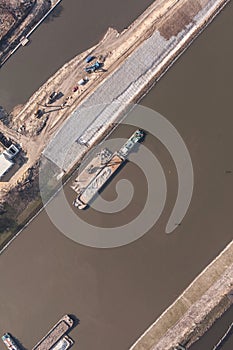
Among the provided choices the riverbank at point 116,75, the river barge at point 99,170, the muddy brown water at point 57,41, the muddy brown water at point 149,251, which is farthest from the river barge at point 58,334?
the muddy brown water at point 57,41

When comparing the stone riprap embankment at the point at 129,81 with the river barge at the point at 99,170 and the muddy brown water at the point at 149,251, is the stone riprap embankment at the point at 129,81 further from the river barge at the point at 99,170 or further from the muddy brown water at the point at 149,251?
the river barge at the point at 99,170

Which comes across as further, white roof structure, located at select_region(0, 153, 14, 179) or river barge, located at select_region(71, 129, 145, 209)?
white roof structure, located at select_region(0, 153, 14, 179)

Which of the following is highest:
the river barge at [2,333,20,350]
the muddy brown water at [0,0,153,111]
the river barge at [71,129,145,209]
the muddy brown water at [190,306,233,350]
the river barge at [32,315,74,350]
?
the muddy brown water at [0,0,153,111]

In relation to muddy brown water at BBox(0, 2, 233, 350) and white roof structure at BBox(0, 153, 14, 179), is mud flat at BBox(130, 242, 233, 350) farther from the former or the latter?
white roof structure at BBox(0, 153, 14, 179)

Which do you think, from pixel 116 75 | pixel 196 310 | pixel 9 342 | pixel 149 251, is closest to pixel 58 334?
pixel 9 342

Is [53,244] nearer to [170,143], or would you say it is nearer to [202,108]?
[170,143]

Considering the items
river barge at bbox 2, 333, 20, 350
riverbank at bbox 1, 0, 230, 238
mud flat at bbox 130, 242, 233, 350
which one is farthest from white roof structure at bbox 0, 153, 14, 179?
mud flat at bbox 130, 242, 233, 350
